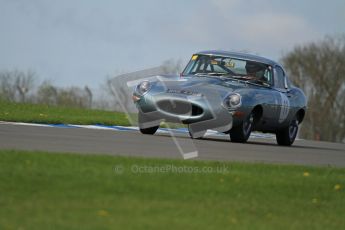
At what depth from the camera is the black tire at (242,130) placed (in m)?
16.4

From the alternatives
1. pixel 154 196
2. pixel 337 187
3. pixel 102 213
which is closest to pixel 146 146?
pixel 337 187

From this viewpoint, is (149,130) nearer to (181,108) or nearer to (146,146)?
(181,108)

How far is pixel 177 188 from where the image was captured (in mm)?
9648

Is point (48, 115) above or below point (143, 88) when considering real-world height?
below

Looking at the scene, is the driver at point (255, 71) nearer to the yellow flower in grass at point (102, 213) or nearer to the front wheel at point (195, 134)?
the front wheel at point (195, 134)

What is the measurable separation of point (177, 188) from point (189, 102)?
238 inches

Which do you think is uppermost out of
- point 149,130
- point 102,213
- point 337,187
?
point 102,213

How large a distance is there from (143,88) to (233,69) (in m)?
2.04

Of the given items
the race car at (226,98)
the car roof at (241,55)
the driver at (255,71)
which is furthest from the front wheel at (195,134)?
the car roof at (241,55)

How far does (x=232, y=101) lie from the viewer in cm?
1582

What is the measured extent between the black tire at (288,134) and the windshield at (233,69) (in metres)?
1.13

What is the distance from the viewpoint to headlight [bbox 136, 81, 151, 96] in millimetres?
16062

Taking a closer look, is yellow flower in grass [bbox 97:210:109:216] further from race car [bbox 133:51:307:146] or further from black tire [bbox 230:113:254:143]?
black tire [bbox 230:113:254:143]

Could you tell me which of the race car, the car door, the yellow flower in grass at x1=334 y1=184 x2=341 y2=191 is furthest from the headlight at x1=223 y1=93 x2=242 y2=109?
the yellow flower in grass at x1=334 y1=184 x2=341 y2=191
